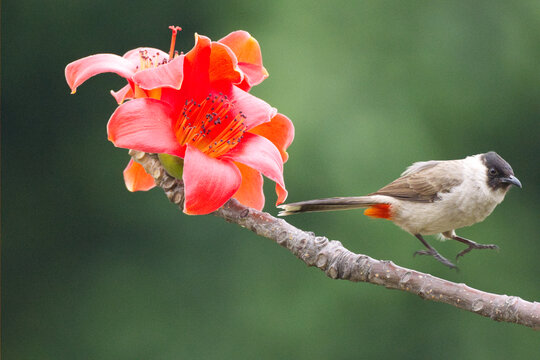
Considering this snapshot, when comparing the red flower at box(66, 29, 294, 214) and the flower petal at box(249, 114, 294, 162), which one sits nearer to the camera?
the red flower at box(66, 29, 294, 214)

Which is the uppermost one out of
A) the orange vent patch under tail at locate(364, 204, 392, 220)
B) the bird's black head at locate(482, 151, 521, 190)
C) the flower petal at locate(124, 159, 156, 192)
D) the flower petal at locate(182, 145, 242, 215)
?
the flower petal at locate(182, 145, 242, 215)

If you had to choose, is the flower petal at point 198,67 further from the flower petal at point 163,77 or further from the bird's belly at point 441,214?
the bird's belly at point 441,214

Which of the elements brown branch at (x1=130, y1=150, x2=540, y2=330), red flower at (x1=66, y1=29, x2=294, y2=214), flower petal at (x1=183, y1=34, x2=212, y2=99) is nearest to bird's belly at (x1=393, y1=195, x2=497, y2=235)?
brown branch at (x1=130, y1=150, x2=540, y2=330)

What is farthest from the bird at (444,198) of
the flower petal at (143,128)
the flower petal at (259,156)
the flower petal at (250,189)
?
the flower petal at (143,128)

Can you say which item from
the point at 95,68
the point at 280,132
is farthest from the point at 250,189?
the point at 95,68

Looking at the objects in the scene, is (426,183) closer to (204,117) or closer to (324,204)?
(324,204)

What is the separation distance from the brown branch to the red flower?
52 mm

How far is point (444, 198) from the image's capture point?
1884 mm

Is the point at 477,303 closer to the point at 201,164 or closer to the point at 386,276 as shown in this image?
the point at 386,276

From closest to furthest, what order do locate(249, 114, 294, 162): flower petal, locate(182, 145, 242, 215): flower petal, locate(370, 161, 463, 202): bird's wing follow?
locate(182, 145, 242, 215): flower petal → locate(249, 114, 294, 162): flower petal → locate(370, 161, 463, 202): bird's wing

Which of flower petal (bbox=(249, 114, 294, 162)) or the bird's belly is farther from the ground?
flower petal (bbox=(249, 114, 294, 162))

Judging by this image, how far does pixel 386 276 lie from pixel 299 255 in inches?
5.1

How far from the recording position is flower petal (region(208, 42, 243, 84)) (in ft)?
3.17

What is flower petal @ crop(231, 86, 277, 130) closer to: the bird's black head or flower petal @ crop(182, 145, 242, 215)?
flower petal @ crop(182, 145, 242, 215)
